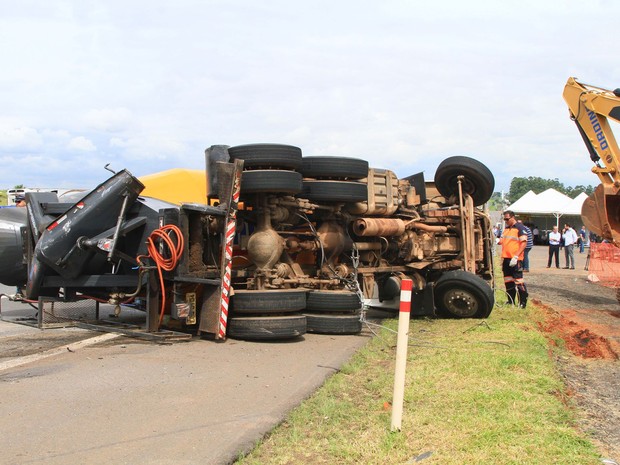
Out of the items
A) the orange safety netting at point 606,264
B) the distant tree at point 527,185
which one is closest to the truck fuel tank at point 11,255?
the orange safety netting at point 606,264

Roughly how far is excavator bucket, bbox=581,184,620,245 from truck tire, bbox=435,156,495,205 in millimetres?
3157

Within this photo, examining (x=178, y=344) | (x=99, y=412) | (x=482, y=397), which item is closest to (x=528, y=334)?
(x=482, y=397)

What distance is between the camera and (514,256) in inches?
470

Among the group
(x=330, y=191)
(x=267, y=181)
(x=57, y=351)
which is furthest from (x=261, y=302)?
(x=57, y=351)

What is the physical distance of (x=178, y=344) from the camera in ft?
24.5

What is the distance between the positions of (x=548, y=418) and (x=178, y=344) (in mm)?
4104

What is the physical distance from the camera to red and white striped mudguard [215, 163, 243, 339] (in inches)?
299

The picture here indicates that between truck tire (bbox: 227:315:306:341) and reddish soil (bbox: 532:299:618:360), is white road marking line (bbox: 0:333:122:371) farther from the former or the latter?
reddish soil (bbox: 532:299:618:360)

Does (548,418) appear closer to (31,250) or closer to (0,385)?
(0,385)

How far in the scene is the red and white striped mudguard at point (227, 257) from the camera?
24.9ft

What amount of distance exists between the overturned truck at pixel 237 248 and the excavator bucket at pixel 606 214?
4.23m

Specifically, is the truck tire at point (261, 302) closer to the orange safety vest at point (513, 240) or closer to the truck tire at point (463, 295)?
the truck tire at point (463, 295)

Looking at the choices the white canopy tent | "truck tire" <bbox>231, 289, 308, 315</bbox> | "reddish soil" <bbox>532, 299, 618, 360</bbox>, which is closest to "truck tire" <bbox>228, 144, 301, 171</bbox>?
"truck tire" <bbox>231, 289, 308, 315</bbox>

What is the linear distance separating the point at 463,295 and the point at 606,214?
15.3 feet
